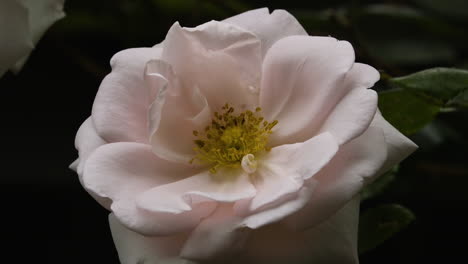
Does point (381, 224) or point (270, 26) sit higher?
point (270, 26)

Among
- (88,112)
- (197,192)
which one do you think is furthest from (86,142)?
(88,112)

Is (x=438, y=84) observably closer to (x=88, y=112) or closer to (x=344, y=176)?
(x=344, y=176)

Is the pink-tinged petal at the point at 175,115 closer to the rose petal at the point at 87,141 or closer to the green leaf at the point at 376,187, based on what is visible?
the rose petal at the point at 87,141

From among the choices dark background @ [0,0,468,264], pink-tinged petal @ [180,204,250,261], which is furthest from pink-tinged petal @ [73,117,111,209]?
dark background @ [0,0,468,264]

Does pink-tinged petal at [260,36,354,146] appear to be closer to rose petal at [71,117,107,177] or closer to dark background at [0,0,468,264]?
rose petal at [71,117,107,177]

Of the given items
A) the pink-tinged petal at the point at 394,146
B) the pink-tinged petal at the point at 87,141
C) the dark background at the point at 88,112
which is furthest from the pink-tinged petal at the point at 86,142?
the dark background at the point at 88,112

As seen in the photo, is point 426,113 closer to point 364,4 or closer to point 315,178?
point 315,178
